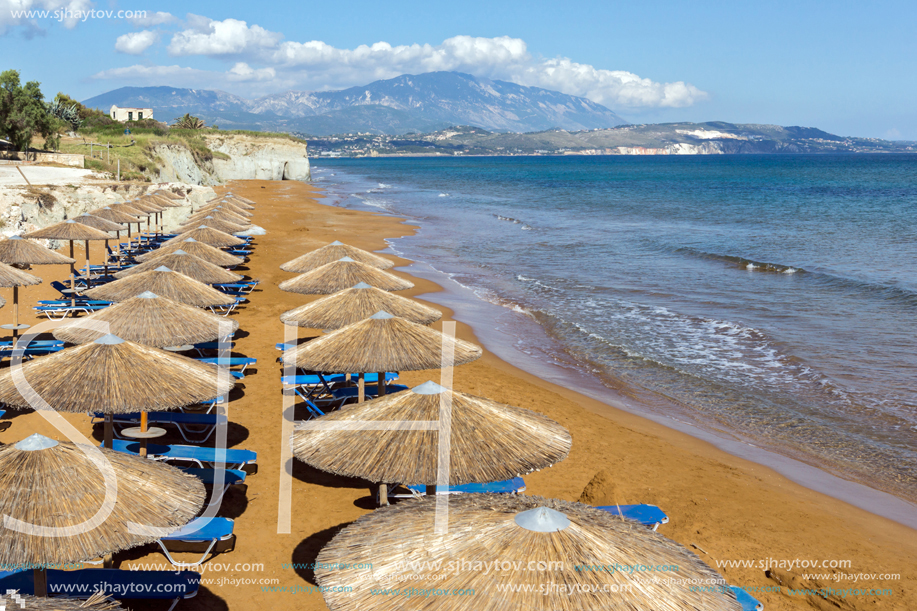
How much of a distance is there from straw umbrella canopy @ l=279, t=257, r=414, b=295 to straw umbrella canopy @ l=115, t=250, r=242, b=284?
1.93m

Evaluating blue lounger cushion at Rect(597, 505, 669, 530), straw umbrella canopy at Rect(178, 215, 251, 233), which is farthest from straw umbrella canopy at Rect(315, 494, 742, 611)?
straw umbrella canopy at Rect(178, 215, 251, 233)

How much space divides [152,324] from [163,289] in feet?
8.05

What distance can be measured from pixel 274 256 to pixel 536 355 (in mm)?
14146

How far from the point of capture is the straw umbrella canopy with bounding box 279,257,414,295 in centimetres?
1260

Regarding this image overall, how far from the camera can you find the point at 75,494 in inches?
172

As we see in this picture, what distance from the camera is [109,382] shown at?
6512mm

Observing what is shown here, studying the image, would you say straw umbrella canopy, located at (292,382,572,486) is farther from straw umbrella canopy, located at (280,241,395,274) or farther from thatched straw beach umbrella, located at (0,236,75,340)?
thatched straw beach umbrella, located at (0,236,75,340)

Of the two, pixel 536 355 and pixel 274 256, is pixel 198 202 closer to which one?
pixel 274 256

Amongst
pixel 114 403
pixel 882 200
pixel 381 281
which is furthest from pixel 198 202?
pixel 882 200

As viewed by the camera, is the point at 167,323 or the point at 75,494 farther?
the point at 167,323

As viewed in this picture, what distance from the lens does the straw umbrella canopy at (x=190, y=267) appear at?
544 inches

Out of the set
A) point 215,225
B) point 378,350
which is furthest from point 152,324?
point 215,225

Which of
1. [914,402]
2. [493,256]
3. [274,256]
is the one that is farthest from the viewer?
[493,256]

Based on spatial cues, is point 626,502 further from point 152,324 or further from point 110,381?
point 152,324
